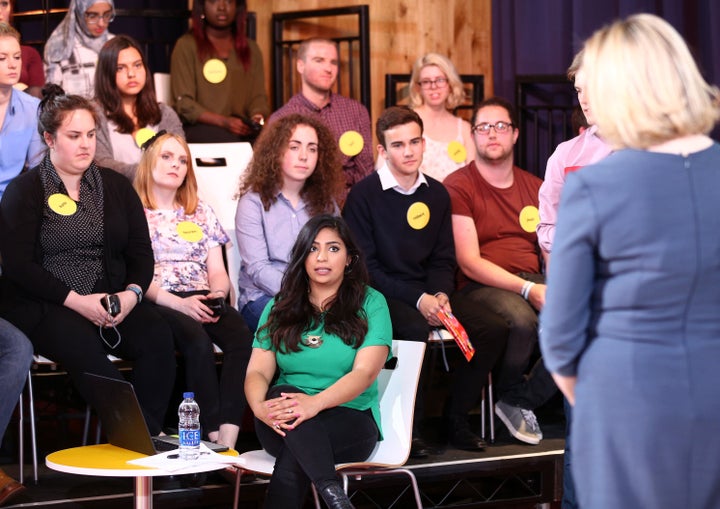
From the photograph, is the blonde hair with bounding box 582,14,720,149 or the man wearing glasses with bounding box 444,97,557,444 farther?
the man wearing glasses with bounding box 444,97,557,444

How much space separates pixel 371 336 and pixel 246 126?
7.25ft

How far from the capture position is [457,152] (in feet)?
16.7

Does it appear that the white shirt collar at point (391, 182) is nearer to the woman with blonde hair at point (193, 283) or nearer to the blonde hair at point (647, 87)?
the woman with blonde hair at point (193, 283)

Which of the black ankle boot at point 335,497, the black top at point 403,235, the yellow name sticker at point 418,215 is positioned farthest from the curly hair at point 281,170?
the black ankle boot at point 335,497

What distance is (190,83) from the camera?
5027mm

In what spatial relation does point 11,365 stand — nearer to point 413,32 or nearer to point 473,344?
point 473,344

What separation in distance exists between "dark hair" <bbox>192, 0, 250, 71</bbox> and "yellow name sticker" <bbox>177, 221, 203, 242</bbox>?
136 cm

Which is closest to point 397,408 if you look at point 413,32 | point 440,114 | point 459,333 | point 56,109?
point 459,333

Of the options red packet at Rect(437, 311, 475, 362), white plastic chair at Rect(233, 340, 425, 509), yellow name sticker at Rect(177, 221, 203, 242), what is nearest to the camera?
white plastic chair at Rect(233, 340, 425, 509)

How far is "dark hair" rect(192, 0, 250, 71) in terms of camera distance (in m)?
5.08

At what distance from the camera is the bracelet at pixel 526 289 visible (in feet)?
13.4

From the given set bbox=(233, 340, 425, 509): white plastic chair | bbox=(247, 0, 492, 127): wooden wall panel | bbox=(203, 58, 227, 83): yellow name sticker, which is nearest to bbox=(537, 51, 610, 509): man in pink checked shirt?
bbox=(233, 340, 425, 509): white plastic chair

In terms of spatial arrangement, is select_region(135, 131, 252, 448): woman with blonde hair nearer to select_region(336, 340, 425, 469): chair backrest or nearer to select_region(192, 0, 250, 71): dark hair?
select_region(336, 340, 425, 469): chair backrest

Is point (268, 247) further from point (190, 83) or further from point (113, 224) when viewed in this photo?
point (190, 83)
